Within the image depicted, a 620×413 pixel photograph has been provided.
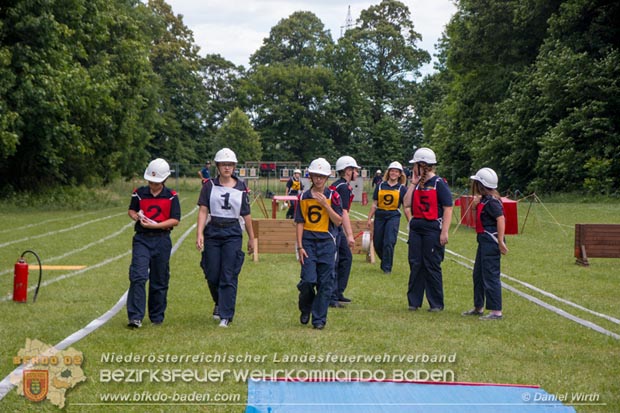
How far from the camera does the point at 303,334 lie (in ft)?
29.2

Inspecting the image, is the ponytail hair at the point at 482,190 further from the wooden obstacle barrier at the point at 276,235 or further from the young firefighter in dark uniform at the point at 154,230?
the wooden obstacle barrier at the point at 276,235

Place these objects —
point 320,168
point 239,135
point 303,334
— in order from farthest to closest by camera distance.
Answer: point 239,135 → point 320,168 → point 303,334

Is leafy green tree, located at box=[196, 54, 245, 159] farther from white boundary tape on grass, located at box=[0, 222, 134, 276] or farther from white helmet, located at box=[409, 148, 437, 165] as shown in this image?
white helmet, located at box=[409, 148, 437, 165]

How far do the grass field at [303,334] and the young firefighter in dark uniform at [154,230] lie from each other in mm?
411

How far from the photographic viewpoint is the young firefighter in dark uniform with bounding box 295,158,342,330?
9.35 meters

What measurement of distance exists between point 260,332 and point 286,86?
80880mm

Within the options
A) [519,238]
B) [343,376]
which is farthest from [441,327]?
[519,238]

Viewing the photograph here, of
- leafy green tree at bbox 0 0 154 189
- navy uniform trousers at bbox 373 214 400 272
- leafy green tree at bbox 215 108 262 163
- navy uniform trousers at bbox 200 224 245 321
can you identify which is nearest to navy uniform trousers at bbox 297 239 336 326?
navy uniform trousers at bbox 200 224 245 321

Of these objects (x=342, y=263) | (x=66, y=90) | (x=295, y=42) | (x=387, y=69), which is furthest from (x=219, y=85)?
(x=342, y=263)

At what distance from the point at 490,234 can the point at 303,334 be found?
2.89 meters

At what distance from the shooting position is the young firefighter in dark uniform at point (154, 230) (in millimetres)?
9398

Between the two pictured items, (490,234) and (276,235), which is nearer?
(490,234)

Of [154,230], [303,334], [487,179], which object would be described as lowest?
[303,334]

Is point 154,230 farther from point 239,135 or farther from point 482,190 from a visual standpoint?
point 239,135
